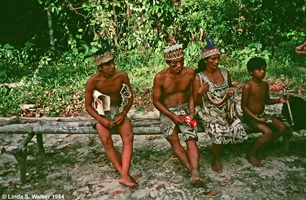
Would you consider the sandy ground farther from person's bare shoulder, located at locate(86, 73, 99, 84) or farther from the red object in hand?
person's bare shoulder, located at locate(86, 73, 99, 84)

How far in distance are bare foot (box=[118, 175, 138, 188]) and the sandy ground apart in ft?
0.19

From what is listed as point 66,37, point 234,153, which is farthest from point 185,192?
point 66,37

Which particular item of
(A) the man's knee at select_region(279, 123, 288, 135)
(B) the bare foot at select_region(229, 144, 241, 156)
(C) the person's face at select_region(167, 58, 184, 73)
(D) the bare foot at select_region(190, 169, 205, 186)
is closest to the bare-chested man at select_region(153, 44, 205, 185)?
(C) the person's face at select_region(167, 58, 184, 73)

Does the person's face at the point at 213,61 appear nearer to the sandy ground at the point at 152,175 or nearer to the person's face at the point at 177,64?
the person's face at the point at 177,64

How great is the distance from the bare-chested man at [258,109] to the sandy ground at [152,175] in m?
0.23

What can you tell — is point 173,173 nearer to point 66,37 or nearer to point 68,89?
point 68,89

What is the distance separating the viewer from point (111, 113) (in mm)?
4059

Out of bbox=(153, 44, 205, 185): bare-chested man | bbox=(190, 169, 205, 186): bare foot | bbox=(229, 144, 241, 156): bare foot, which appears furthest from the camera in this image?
bbox=(229, 144, 241, 156): bare foot

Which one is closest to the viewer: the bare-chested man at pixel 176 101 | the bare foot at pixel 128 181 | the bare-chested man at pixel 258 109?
the bare foot at pixel 128 181

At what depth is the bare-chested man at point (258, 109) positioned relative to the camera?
3844 millimetres

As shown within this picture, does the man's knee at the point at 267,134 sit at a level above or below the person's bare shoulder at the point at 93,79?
below

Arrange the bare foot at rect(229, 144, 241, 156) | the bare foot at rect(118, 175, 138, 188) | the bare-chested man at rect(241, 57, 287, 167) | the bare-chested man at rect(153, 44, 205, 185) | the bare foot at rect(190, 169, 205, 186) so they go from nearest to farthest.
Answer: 1. the bare foot at rect(190, 169, 205, 186)
2. the bare foot at rect(118, 175, 138, 188)
3. the bare-chested man at rect(153, 44, 205, 185)
4. the bare-chested man at rect(241, 57, 287, 167)
5. the bare foot at rect(229, 144, 241, 156)

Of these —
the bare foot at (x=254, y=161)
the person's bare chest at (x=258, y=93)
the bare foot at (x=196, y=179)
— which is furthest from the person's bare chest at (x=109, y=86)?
the bare foot at (x=254, y=161)

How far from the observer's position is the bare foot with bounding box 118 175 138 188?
355 centimetres
